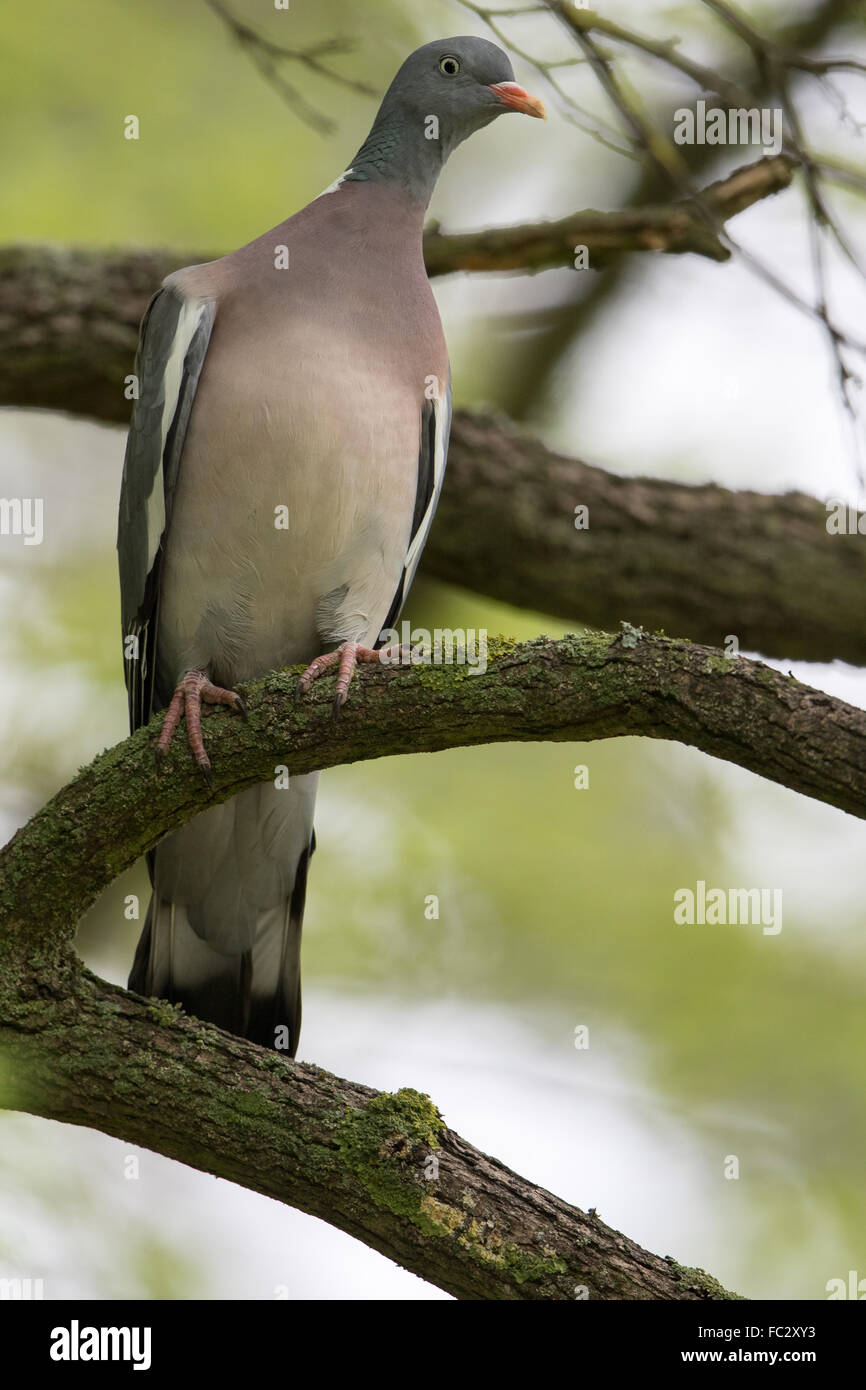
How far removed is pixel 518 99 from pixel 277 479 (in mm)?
1491

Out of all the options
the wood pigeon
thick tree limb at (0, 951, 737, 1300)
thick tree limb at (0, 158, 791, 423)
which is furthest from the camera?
thick tree limb at (0, 158, 791, 423)

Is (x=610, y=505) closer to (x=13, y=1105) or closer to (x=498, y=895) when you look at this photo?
(x=498, y=895)

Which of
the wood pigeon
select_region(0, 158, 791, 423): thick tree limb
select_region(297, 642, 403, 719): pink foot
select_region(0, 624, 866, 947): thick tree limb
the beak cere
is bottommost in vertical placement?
select_region(0, 624, 866, 947): thick tree limb

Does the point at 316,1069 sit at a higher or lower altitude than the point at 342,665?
lower

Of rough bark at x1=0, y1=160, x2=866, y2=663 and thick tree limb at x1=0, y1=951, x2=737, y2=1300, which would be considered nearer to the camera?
thick tree limb at x1=0, y1=951, x2=737, y2=1300

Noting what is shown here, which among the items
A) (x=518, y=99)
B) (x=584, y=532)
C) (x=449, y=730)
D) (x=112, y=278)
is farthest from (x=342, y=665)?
(x=112, y=278)

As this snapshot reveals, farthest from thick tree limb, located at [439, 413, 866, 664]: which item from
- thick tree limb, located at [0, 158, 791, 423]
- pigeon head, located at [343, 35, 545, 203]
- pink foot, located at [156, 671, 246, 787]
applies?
pink foot, located at [156, 671, 246, 787]

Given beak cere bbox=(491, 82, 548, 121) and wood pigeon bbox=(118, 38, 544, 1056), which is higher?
beak cere bbox=(491, 82, 548, 121)

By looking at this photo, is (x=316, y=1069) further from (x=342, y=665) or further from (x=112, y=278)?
(x=112, y=278)

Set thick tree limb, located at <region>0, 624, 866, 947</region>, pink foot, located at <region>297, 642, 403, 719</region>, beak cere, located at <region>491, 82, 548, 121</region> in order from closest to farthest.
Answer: thick tree limb, located at <region>0, 624, 866, 947</region>
pink foot, located at <region>297, 642, 403, 719</region>
beak cere, located at <region>491, 82, 548, 121</region>

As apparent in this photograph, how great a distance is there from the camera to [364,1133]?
314 cm

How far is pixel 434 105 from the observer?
4.30m

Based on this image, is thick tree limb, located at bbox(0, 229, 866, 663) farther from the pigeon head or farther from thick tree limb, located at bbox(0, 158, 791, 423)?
the pigeon head

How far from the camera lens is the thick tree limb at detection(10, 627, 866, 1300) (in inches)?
116
